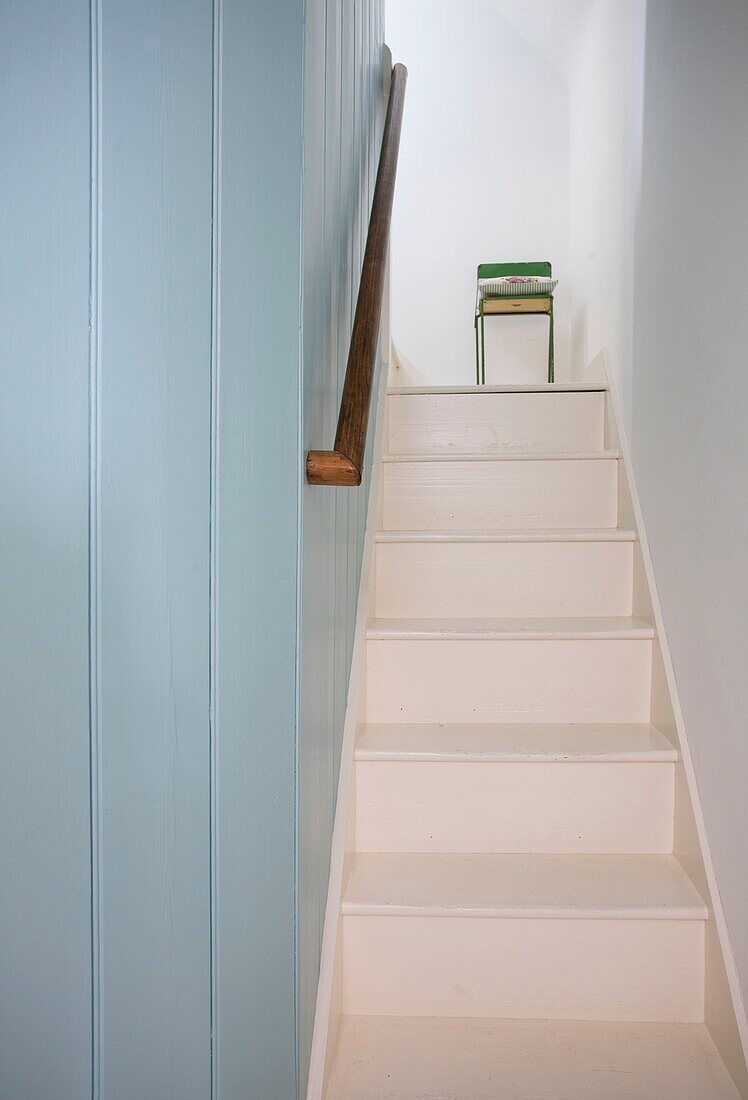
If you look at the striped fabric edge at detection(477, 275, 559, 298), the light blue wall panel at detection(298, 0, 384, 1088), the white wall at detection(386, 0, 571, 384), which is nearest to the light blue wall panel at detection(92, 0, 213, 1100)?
the light blue wall panel at detection(298, 0, 384, 1088)

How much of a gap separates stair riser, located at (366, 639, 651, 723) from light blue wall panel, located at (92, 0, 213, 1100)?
31.9 inches

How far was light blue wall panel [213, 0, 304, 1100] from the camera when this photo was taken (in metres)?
0.86

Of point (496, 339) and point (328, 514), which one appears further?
point (496, 339)

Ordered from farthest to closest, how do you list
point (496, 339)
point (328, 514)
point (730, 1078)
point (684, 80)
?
point (496, 339)
point (684, 80)
point (328, 514)
point (730, 1078)

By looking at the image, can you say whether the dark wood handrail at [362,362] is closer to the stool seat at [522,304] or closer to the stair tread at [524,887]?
the stair tread at [524,887]

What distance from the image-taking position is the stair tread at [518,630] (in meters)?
1.62

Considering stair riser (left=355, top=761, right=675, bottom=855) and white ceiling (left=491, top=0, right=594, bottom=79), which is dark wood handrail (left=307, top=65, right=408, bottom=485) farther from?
white ceiling (left=491, top=0, right=594, bottom=79)

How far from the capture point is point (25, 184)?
72 cm

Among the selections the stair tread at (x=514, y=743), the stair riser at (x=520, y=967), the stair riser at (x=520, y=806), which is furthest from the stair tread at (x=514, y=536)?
the stair riser at (x=520, y=967)

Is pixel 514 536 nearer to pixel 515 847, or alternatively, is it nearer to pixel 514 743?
pixel 514 743

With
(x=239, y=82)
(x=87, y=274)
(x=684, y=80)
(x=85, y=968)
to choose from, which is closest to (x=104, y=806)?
(x=85, y=968)

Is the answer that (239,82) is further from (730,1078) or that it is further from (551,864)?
(730,1078)

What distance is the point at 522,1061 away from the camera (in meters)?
1.15

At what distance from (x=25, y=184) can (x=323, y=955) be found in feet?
3.58
